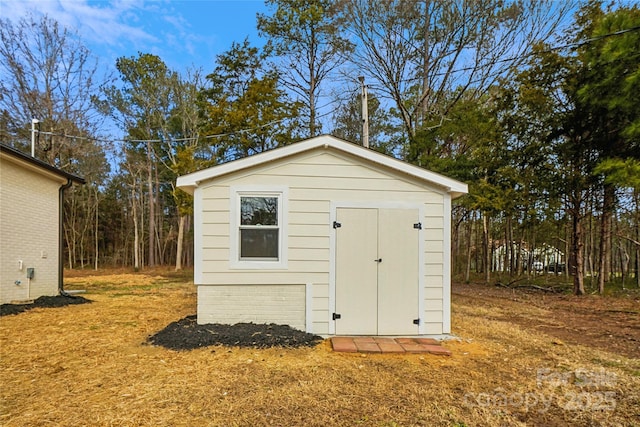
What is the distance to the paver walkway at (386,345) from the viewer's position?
4312mm

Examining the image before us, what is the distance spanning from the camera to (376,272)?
16.3 ft

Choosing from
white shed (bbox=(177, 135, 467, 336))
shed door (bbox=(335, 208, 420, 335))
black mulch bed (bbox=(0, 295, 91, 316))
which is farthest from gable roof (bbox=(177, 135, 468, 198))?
black mulch bed (bbox=(0, 295, 91, 316))

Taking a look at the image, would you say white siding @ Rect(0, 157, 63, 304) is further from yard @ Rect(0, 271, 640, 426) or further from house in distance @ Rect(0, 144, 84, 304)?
yard @ Rect(0, 271, 640, 426)

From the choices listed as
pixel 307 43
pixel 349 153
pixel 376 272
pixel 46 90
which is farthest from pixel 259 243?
pixel 46 90

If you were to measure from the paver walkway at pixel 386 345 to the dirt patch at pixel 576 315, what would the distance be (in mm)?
1978

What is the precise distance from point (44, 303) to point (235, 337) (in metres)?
5.70

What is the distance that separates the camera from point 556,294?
34.0 ft

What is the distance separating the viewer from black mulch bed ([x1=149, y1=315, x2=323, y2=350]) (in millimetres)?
4461

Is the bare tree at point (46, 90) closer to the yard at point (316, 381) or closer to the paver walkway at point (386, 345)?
the yard at point (316, 381)

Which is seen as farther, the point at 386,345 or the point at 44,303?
the point at 44,303

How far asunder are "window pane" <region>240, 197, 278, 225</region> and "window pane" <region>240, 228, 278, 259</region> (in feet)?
0.42

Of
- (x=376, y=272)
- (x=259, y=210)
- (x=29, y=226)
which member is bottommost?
(x=376, y=272)

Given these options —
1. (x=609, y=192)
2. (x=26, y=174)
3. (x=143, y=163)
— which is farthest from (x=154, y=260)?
(x=609, y=192)

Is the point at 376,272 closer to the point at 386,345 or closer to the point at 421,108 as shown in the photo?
the point at 386,345
